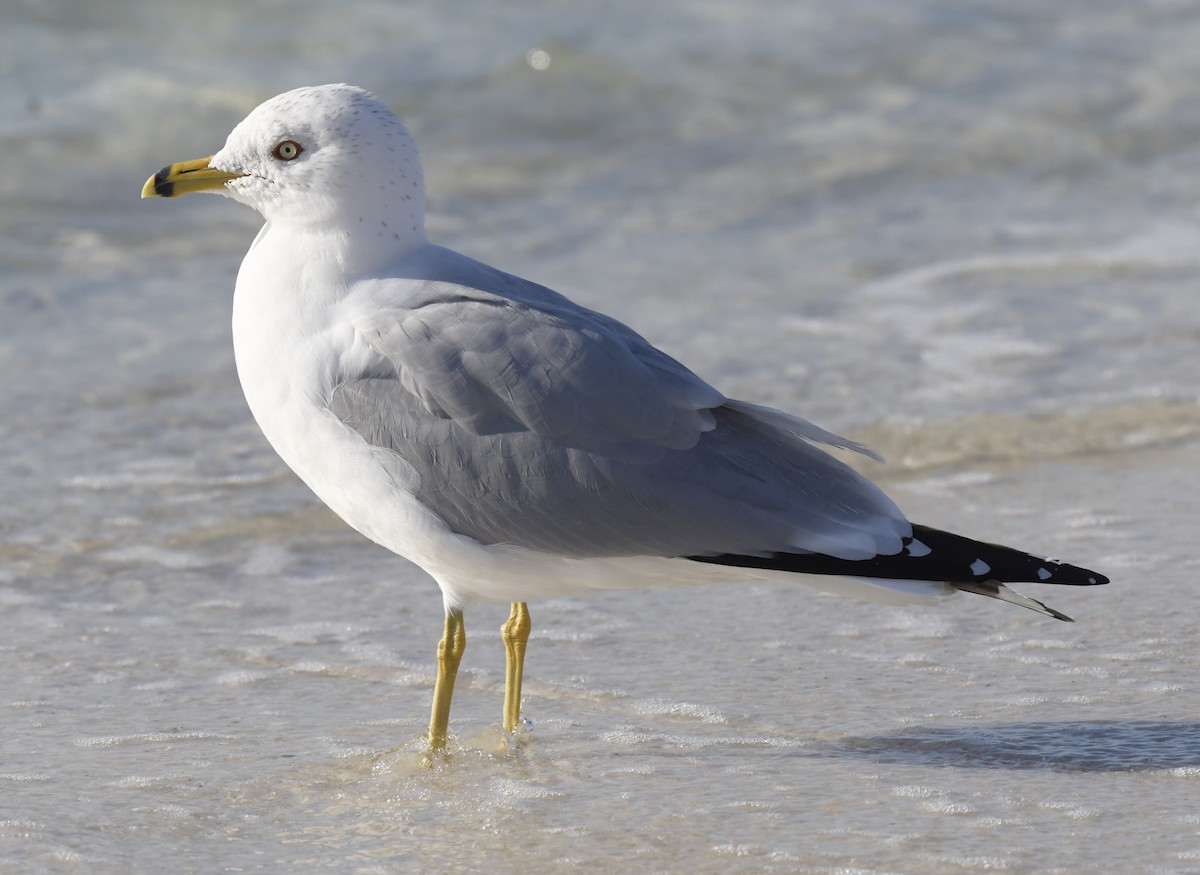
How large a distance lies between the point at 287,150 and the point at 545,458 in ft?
3.28

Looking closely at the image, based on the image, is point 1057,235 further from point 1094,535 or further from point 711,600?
point 711,600

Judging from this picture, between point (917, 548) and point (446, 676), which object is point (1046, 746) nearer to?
point (917, 548)

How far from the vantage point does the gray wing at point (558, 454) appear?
3.93 metres

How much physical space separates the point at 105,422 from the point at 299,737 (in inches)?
A: 110

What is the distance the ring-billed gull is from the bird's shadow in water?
0.39 m

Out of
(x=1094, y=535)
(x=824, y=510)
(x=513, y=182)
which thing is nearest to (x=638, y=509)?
(x=824, y=510)

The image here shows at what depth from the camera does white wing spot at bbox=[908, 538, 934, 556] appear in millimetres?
3846

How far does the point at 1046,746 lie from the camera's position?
4.06m

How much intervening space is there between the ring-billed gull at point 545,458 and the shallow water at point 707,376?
485mm

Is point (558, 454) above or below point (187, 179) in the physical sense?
below

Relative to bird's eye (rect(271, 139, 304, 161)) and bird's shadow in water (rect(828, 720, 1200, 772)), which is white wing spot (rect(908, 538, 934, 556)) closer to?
bird's shadow in water (rect(828, 720, 1200, 772))

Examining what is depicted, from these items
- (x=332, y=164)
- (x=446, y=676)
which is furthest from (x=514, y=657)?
(x=332, y=164)

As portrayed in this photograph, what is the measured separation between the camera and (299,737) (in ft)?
14.1

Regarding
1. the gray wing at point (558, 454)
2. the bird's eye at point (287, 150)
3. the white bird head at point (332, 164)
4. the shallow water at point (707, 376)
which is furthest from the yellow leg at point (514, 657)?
the bird's eye at point (287, 150)
